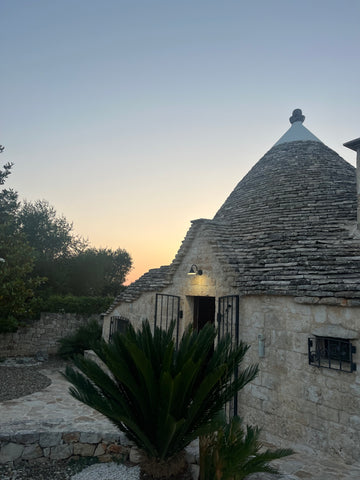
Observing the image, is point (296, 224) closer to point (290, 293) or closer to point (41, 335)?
point (290, 293)

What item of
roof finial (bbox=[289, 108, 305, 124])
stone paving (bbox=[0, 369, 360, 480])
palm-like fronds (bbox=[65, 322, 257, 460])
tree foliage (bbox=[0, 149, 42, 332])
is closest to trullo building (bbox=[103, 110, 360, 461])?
stone paving (bbox=[0, 369, 360, 480])

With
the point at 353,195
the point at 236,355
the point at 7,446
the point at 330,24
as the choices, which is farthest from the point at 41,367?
the point at 330,24

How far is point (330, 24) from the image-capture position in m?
7.61

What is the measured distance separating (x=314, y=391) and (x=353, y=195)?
6.29m

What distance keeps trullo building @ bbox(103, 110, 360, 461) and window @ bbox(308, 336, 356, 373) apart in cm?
2

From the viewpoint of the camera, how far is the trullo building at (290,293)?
5.34 m

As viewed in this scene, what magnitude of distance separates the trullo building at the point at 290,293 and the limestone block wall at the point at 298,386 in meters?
0.02

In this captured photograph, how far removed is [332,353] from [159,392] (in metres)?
3.84

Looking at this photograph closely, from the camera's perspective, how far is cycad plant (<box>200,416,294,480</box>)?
2.86 meters

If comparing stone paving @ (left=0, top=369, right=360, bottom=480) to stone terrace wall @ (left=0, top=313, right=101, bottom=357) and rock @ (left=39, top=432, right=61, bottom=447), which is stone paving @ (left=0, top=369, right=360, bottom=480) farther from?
stone terrace wall @ (left=0, top=313, right=101, bottom=357)

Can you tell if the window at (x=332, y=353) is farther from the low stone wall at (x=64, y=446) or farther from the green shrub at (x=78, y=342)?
the green shrub at (x=78, y=342)

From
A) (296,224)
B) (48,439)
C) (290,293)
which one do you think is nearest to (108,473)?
(48,439)

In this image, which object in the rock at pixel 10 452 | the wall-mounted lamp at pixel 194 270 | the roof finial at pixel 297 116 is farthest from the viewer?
the roof finial at pixel 297 116

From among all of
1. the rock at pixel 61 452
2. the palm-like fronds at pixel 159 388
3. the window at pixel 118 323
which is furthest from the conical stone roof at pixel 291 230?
the rock at pixel 61 452
